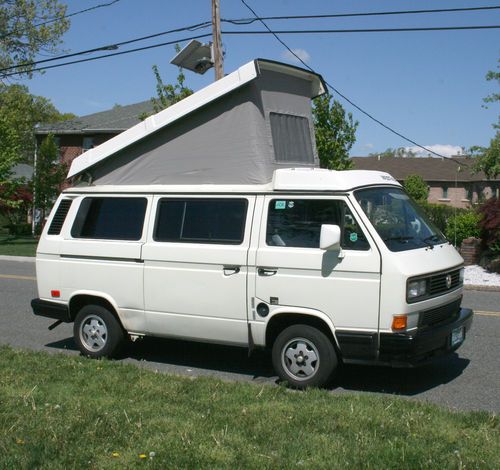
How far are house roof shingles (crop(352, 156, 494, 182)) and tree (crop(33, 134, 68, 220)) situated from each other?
26610mm

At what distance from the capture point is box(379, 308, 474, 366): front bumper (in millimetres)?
5949

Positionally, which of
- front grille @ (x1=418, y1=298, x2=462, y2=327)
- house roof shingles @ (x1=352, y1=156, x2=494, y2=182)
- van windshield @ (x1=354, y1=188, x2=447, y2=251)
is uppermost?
house roof shingles @ (x1=352, y1=156, x2=494, y2=182)

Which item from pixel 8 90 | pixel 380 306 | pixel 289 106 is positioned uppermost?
pixel 8 90

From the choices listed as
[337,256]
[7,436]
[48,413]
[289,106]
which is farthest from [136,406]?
[289,106]

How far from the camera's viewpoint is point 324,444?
4.59m

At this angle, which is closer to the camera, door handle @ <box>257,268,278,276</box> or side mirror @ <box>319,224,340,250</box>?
side mirror @ <box>319,224,340,250</box>

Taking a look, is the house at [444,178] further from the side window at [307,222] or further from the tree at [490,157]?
the side window at [307,222]

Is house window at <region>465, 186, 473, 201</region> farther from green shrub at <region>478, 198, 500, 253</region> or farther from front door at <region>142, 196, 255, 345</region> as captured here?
front door at <region>142, 196, 255, 345</region>

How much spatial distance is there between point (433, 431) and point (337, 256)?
1916 mm

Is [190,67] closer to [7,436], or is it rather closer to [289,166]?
[289,166]

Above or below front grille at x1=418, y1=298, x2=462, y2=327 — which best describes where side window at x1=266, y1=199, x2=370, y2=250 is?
above

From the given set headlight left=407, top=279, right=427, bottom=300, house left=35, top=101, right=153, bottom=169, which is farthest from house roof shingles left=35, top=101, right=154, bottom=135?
headlight left=407, top=279, right=427, bottom=300

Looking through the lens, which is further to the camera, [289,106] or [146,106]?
[146,106]

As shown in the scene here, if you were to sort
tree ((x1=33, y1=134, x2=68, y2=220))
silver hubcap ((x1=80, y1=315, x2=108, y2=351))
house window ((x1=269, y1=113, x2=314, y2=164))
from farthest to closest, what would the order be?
tree ((x1=33, y1=134, x2=68, y2=220))
silver hubcap ((x1=80, y1=315, x2=108, y2=351))
house window ((x1=269, y1=113, x2=314, y2=164))
